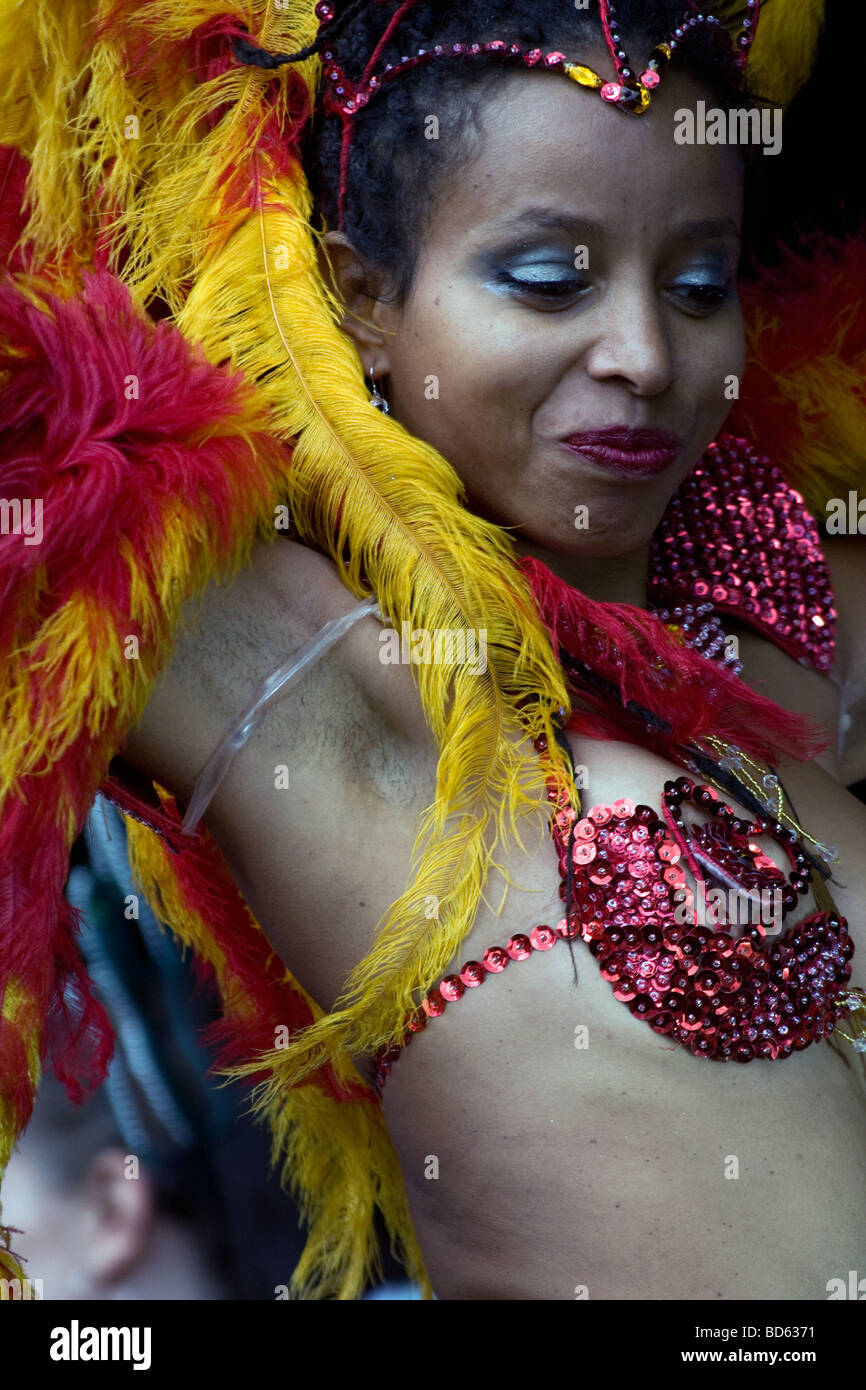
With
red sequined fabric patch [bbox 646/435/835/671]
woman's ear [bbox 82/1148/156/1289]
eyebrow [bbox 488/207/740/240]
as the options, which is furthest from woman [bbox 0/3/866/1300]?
woman's ear [bbox 82/1148/156/1289]

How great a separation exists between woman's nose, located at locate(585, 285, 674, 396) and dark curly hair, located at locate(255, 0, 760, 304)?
19 cm

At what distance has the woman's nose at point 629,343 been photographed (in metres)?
1.36

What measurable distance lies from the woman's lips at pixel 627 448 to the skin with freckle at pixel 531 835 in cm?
1

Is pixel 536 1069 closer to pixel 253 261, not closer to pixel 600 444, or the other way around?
pixel 600 444

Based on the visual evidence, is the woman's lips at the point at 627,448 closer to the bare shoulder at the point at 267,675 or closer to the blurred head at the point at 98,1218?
the bare shoulder at the point at 267,675

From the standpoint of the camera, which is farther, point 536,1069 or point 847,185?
point 847,185

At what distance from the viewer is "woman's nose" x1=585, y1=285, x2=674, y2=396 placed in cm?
136

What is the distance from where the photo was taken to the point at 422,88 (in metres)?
1.40

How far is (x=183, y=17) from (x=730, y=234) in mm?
565

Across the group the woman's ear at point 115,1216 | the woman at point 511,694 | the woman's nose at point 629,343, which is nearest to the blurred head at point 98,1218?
A: the woman's ear at point 115,1216

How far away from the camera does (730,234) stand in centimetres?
145

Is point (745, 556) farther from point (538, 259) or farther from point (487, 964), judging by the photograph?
point (487, 964)

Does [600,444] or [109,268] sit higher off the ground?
[109,268]
